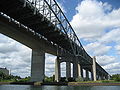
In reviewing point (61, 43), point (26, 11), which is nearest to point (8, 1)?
point (26, 11)

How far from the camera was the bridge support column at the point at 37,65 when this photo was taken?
7044 centimetres

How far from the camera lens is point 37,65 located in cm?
7075

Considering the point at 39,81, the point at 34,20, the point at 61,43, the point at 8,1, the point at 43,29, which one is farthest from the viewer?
the point at 61,43

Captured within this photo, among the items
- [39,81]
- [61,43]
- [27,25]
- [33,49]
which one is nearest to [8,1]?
[27,25]

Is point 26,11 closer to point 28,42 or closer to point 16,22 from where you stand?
point 16,22

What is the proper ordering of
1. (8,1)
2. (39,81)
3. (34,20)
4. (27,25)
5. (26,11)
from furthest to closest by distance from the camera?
1. (39,81)
2. (27,25)
3. (34,20)
4. (26,11)
5. (8,1)

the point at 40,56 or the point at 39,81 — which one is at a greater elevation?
the point at 40,56

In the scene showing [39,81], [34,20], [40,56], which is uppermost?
[34,20]

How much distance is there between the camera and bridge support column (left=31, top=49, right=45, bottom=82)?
231ft

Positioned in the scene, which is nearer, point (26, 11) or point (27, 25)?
point (26, 11)

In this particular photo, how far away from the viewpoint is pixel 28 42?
68.1m

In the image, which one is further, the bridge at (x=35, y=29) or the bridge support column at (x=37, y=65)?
the bridge support column at (x=37, y=65)

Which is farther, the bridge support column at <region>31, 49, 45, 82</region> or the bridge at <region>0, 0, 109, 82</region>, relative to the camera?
the bridge support column at <region>31, 49, 45, 82</region>

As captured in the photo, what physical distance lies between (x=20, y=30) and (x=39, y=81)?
66.8ft
